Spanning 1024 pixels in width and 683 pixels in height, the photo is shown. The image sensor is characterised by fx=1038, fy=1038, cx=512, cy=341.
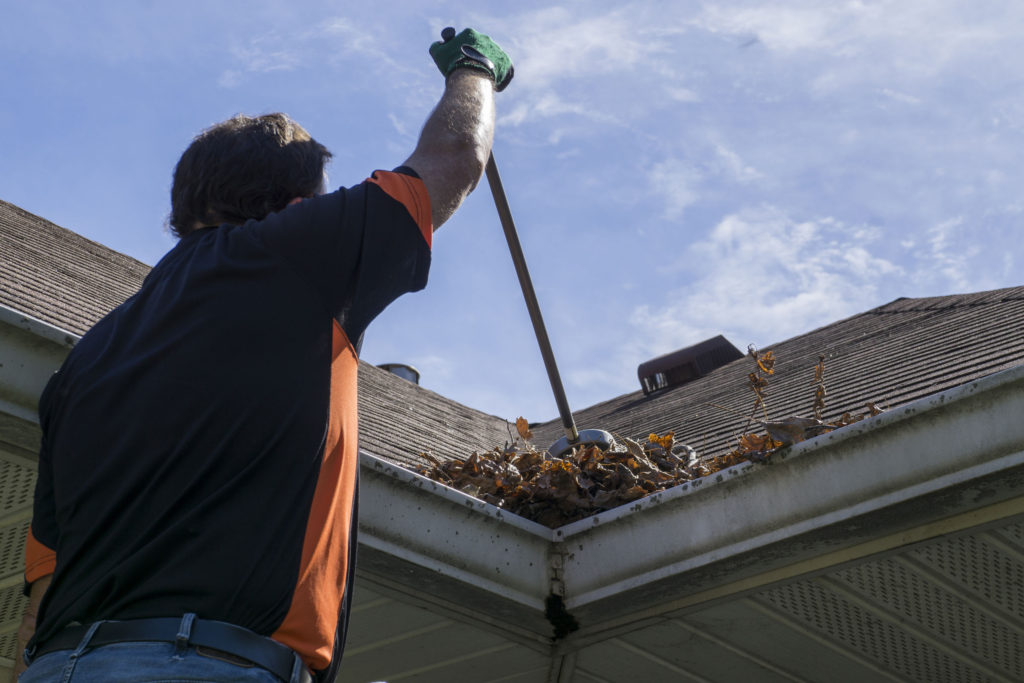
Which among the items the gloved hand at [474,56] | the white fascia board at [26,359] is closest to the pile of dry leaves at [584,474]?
the gloved hand at [474,56]

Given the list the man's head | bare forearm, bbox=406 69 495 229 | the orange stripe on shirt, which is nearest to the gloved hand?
bare forearm, bbox=406 69 495 229

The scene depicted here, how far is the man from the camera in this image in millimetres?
1514

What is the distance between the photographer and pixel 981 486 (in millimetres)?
2566

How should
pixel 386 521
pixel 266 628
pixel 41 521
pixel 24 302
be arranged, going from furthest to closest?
1. pixel 24 302
2. pixel 386 521
3. pixel 41 521
4. pixel 266 628

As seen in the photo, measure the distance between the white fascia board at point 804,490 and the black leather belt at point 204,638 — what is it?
1627mm

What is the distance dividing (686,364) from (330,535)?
778 centimetres

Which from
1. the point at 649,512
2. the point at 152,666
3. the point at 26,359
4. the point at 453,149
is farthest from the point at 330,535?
the point at 649,512

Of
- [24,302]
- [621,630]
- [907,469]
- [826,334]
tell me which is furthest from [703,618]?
[826,334]

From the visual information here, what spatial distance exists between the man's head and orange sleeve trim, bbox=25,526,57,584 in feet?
2.33

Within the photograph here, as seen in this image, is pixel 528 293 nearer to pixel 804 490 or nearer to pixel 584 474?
pixel 584 474

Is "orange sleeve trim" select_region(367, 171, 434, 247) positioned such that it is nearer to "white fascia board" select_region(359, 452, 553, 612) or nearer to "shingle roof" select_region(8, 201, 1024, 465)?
"white fascia board" select_region(359, 452, 553, 612)

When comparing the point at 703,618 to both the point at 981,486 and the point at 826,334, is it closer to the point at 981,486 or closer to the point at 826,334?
the point at 981,486

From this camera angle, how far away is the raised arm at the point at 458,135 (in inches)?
79.7

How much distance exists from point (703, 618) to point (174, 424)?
1.99 metres
